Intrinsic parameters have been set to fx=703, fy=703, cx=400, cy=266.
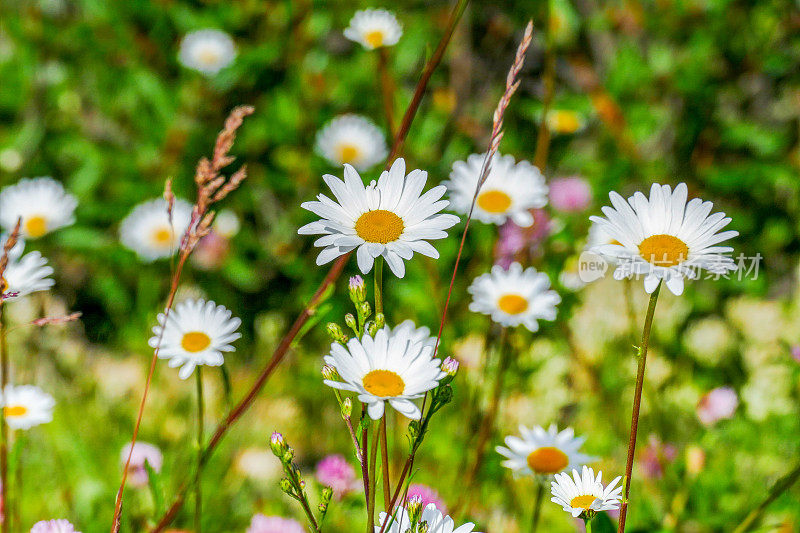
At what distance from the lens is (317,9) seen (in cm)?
173

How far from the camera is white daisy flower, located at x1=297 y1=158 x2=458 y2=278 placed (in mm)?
574

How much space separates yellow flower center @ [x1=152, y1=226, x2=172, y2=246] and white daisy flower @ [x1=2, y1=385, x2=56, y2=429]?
0.75 metres

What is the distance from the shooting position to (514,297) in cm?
107

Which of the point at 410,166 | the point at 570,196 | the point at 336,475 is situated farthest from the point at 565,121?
the point at 336,475

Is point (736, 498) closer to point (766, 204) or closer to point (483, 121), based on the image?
point (766, 204)

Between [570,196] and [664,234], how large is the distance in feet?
3.32

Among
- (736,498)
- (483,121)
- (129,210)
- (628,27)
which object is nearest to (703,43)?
(628,27)

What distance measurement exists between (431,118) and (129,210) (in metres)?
0.76

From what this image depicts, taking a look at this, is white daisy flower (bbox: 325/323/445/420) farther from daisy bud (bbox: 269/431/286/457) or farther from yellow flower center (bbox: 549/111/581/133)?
yellow flower center (bbox: 549/111/581/133)

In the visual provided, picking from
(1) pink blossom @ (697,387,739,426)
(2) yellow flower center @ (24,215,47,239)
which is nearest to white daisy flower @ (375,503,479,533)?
(1) pink blossom @ (697,387,739,426)

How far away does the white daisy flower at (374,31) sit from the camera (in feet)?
3.96

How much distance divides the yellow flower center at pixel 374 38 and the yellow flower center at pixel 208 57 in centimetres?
64

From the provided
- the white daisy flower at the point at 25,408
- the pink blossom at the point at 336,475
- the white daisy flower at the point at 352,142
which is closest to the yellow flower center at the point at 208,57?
the white daisy flower at the point at 352,142

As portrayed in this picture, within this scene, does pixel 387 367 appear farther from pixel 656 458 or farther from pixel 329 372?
pixel 656 458
